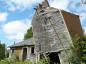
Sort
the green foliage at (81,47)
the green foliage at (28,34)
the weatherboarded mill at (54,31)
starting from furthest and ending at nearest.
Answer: the green foliage at (28,34), the weatherboarded mill at (54,31), the green foliage at (81,47)

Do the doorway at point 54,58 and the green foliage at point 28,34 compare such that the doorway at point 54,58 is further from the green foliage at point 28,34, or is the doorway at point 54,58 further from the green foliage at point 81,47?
the green foliage at point 28,34

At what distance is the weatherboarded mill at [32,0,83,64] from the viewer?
35438mm

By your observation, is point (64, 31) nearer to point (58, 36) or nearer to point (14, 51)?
point (58, 36)

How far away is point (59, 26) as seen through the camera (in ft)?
120

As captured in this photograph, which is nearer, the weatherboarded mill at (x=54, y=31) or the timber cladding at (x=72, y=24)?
the weatherboarded mill at (x=54, y=31)

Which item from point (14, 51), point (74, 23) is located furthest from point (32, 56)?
point (74, 23)

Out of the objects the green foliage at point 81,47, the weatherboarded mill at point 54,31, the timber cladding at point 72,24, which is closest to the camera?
the green foliage at point 81,47

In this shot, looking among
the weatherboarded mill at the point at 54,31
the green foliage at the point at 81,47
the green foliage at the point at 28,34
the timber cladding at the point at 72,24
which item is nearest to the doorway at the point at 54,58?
the weatherboarded mill at the point at 54,31

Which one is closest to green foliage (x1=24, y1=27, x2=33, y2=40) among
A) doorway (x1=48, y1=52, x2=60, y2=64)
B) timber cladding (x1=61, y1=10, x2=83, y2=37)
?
doorway (x1=48, y1=52, x2=60, y2=64)

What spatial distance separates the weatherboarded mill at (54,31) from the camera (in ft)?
116

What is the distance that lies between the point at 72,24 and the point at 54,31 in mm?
2613

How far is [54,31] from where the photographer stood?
122ft

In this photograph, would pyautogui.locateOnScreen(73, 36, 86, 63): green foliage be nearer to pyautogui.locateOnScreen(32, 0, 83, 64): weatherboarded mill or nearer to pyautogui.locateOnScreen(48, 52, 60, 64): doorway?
pyautogui.locateOnScreen(32, 0, 83, 64): weatherboarded mill

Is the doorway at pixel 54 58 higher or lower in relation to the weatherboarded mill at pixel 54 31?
lower
